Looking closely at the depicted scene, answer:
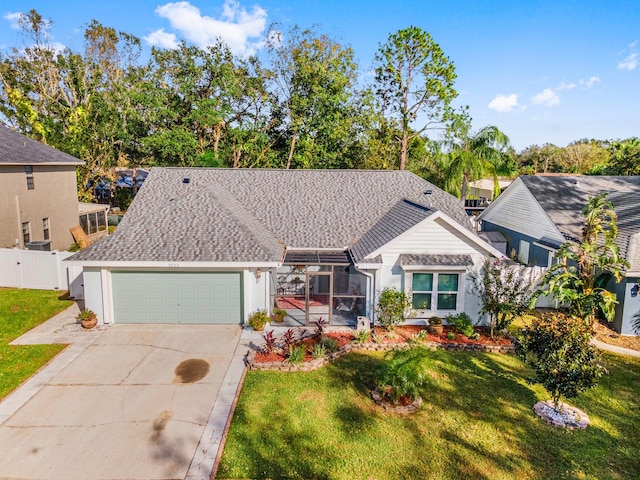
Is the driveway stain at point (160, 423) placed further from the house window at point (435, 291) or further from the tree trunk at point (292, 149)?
the tree trunk at point (292, 149)

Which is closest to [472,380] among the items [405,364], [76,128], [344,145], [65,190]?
[405,364]

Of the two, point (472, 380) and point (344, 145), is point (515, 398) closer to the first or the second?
point (472, 380)

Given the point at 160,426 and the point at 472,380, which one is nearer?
the point at 160,426

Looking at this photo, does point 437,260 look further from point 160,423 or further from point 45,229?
point 45,229

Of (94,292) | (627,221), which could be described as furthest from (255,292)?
(627,221)

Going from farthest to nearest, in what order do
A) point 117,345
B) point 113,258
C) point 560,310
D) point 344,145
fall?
point 344,145 < point 560,310 < point 113,258 < point 117,345

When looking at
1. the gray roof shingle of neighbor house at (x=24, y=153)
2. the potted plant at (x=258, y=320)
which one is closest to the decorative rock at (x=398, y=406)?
the potted plant at (x=258, y=320)
